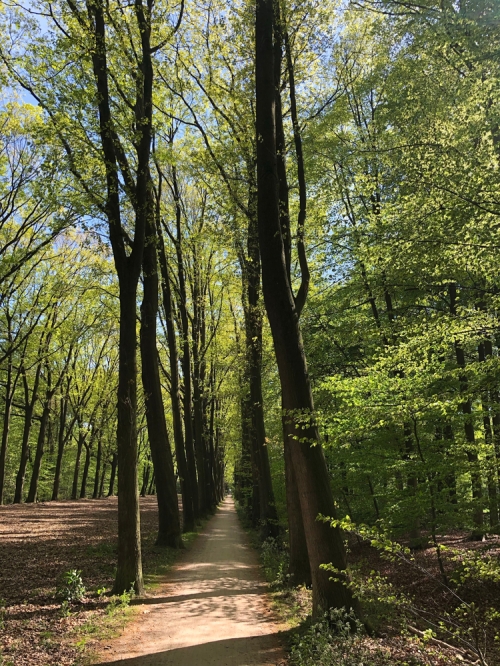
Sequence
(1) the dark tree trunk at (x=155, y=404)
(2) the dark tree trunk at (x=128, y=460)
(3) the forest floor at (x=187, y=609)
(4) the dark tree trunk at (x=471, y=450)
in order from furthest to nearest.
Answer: (1) the dark tree trunk at (x=155, y=404), (2) the dark tree trunk at (x=128, y=460), (4) the dark tree trunk at (x=471, y=450), (3) the forest floor at (x=187, y=609)

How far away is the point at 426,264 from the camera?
735 centimetres

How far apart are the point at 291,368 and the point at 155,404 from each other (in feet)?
22.6

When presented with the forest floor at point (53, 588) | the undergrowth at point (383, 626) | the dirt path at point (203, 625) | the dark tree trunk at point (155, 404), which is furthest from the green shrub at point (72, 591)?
Result: the dark tree trunk at point (155, 404)

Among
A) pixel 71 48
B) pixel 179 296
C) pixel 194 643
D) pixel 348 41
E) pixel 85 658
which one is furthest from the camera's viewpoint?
pixel 179 296

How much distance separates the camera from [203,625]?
6.71 m

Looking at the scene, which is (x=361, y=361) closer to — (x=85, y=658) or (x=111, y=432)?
(x=85, y=658)

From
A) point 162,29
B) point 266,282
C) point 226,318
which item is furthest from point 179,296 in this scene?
point 266,282

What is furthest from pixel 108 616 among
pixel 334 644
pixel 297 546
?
pixel 297 546

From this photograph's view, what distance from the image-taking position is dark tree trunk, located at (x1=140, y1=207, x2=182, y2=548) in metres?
12.2

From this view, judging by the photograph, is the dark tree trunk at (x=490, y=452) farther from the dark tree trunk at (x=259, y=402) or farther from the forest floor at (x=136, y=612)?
the dark tree trunk at (x=259, y=402)

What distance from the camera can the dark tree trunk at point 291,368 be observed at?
19.7 feet

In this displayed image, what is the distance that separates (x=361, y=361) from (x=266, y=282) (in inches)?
271

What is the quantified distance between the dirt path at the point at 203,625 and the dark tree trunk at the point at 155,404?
6.82 ft

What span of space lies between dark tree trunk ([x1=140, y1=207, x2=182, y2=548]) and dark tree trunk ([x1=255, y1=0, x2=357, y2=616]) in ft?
18.1
